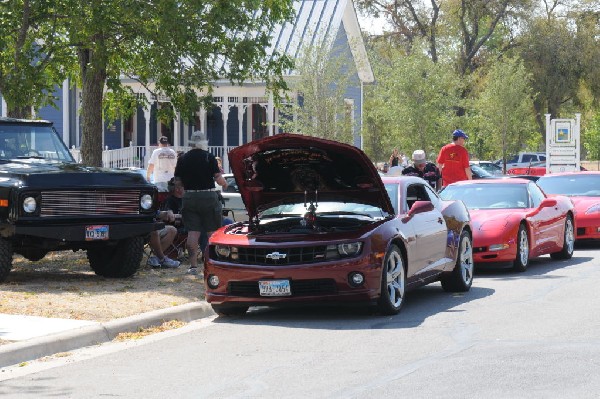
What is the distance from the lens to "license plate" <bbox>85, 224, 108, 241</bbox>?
13523mm

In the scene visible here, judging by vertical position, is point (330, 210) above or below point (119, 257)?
above

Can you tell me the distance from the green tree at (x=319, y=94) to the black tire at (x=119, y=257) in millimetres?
19050

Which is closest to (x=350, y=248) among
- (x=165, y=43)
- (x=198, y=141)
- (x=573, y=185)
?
(x=198, y=141)

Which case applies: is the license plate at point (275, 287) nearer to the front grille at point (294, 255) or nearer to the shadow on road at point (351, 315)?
the front grille at point (294, 255)

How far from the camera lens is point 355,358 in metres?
8.91

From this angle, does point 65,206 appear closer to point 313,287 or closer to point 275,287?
point 275,287

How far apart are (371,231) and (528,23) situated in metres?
50.6

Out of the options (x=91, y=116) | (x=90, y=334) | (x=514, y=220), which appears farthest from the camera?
(x=91, y=116)

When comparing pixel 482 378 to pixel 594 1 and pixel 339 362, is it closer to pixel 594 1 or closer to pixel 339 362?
pixel 339 362

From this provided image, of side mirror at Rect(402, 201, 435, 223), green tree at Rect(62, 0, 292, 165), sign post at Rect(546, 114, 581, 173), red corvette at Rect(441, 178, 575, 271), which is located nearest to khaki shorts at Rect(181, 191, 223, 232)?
side mirror at Rect(402, 201, 435, 223)

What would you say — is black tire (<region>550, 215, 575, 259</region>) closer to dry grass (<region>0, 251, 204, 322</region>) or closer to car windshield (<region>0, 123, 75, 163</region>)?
dry grass (<region>0, 251, 204, 322</region>)

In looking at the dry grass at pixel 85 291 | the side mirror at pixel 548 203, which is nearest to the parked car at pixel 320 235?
the dry grass at pixel 85 291

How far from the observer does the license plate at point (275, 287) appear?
1102 cm

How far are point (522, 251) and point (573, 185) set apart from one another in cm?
585
